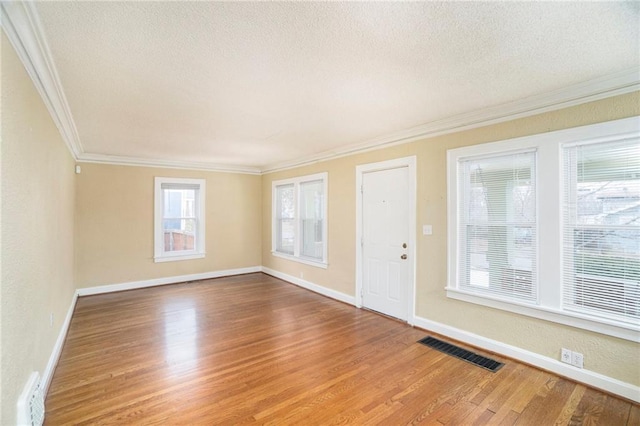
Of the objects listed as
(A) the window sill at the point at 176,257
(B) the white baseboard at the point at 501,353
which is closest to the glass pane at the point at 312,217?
(B) the white baseboard at the point at 501,353

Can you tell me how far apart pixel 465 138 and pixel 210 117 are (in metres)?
2.85

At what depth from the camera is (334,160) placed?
5.12 m

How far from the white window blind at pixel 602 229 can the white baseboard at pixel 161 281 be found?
5945 mm

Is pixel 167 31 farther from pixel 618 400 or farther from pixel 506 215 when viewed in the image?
pixel 618 400

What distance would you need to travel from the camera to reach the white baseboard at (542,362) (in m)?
2.37

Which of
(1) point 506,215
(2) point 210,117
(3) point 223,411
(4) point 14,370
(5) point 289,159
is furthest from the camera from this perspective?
(5) point 289,159

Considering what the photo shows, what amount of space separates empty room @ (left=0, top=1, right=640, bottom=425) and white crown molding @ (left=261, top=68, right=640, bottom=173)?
0.7 inches

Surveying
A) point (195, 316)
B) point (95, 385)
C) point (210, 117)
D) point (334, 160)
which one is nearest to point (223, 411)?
point (95, 385)

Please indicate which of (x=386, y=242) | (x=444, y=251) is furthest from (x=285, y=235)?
(x=444, y=251)

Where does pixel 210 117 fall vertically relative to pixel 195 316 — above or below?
above

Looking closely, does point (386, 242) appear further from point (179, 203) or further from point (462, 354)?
point (179, 203)

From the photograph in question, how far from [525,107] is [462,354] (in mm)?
2519

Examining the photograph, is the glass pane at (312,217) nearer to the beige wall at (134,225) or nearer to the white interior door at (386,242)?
the white interior door at (386,242)

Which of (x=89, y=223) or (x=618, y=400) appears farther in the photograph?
(x=89, y=223)
